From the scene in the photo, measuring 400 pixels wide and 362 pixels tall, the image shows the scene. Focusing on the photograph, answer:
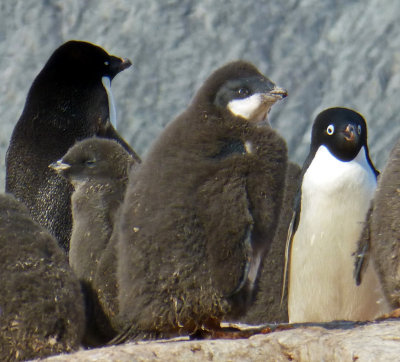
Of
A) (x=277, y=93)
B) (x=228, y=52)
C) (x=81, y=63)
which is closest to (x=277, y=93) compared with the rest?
(x=277, y=93)

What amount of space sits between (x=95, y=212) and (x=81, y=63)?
104 centimetres

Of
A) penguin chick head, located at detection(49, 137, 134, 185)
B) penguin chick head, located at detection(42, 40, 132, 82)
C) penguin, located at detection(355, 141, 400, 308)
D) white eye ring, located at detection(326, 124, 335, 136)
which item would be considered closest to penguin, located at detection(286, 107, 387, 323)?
white eye ring, located at detection(326, 124, 335, 136)

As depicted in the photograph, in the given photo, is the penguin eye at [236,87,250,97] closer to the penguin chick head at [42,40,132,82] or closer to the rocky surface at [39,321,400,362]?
the rocky surface at [39,321,400,362]

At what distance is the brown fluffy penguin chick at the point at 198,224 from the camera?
7.63 ft

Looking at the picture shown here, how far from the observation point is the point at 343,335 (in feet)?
7.23

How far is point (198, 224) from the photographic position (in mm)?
2346

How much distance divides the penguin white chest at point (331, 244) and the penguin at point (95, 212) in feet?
1.82

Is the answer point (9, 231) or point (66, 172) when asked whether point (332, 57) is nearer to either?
point (66, 172)

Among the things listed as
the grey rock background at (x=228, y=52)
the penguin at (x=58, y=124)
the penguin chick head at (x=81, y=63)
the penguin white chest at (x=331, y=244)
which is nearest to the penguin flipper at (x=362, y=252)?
the penguin white chest at (x=331, y=244)

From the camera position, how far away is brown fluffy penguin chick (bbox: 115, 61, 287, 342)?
232cm

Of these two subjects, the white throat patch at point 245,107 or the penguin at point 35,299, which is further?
the white throat patch at point 245,107

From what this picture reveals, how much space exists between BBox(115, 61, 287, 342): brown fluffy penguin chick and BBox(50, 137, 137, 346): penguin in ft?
0.66

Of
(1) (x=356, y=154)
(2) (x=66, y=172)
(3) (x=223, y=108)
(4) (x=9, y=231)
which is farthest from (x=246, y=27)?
(4) (x=9, y=231)

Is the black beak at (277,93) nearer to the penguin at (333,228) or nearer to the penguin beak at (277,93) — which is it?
the penguin beak at (277,93)
